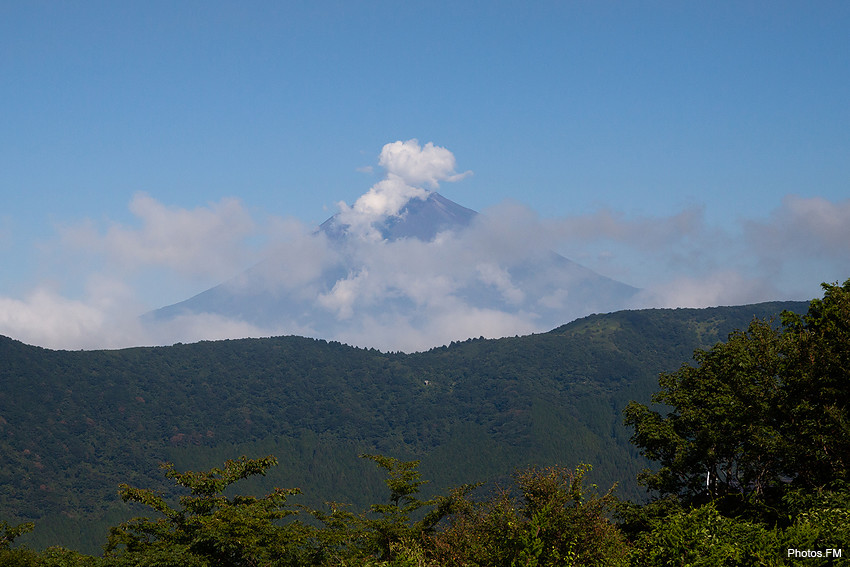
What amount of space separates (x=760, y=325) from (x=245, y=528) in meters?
27.0

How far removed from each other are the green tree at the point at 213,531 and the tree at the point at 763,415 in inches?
793

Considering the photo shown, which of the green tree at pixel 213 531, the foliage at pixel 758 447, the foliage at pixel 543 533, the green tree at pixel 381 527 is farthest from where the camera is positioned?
the green tree at pixel 381 527

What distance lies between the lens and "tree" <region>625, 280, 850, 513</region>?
3225 centimetres

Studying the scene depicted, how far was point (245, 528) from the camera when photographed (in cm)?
3566

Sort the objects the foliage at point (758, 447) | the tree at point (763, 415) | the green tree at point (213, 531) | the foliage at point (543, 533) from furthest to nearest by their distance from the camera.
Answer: the green tree at point (213, 531)
the tree at point (763, 415)
the foliage at point (543, 533)
the foliage at point (758, 447)

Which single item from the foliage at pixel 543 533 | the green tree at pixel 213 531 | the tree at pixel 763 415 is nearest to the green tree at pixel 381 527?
the green tree at pixel 213 531

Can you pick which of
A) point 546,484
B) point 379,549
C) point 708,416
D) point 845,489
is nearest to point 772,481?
point 708,416

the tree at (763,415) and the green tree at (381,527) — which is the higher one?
the tree at (763,415)

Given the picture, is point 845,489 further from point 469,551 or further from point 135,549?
point 135,549

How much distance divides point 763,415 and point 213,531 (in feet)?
83.2

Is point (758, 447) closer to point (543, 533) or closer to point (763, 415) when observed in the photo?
point (763, 415)

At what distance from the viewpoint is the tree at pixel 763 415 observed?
32250mm

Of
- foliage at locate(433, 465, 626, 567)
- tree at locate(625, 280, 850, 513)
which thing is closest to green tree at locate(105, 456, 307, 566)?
foliage at locate(433, 465, 626, 567)

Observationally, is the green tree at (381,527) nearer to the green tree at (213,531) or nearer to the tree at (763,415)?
the green tree at (213,531)
